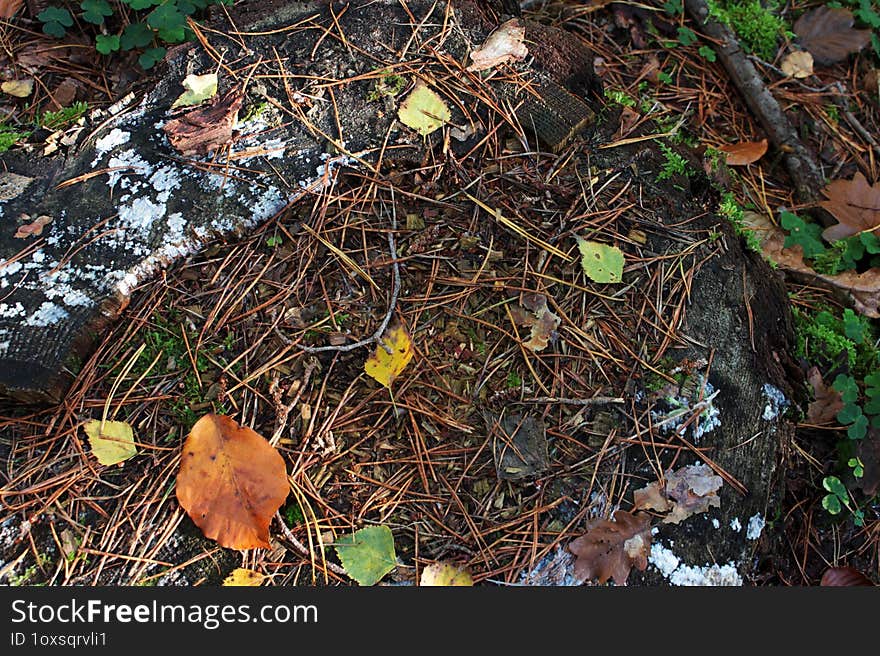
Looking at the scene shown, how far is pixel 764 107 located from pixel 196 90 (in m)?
2.44

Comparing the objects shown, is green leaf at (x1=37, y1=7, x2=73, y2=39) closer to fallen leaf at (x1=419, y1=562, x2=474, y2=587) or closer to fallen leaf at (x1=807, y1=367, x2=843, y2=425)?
fallen leaf at (x1=419, y1=562, x2=474, y2=587)

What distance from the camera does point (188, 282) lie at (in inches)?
83.2

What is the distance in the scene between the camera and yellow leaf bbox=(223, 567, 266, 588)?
5.86 feet

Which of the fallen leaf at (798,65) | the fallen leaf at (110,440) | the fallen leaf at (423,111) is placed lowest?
the fallen leaf at (798,65)

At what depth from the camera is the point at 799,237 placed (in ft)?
9.11

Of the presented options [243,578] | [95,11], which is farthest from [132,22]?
[243,578]

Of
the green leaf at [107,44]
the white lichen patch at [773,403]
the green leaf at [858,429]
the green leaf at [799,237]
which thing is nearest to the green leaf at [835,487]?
the green leaf at [858,429]

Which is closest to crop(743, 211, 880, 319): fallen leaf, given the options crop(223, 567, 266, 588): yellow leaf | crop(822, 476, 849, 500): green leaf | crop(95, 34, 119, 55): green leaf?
crop(822, 476, 849, 500): green leaf

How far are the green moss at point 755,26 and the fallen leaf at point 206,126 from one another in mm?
2371

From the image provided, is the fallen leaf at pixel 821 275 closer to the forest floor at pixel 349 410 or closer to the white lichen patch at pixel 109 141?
the forest floor at pixel 349 410

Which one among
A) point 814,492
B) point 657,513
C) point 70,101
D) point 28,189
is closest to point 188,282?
point 28,189

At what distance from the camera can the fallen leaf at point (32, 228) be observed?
210 cm

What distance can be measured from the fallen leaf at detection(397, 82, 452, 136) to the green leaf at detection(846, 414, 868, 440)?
1.74m

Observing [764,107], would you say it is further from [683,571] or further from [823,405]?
[683,571]
